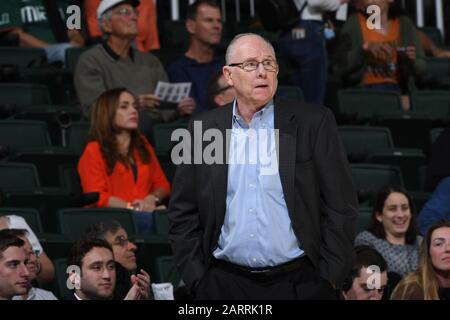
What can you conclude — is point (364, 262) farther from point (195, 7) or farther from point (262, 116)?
point (195, 7)

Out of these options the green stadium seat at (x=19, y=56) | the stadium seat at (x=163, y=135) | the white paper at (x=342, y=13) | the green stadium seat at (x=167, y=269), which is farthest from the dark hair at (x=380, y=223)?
the green stadium seat at (x=19, y=56)

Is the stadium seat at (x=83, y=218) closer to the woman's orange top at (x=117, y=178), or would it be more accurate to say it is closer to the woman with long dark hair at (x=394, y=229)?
the woman's orange top at (x=117, y=178)

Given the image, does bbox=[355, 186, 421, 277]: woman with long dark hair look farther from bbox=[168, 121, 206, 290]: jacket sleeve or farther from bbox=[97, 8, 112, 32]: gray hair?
bbox=[97, 8, 112, 32]: gray hair

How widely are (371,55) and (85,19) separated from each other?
8.09 ft

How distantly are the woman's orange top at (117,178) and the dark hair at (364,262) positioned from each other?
190 centimetres

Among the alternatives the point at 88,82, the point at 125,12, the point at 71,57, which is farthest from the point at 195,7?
the point at 88,82

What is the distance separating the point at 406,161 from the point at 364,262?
80.4 inches

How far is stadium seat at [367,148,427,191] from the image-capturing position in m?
9.69

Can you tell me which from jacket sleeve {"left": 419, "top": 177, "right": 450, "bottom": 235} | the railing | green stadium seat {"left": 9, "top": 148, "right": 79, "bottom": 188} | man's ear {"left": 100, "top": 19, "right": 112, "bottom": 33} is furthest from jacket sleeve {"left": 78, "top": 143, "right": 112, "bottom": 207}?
the railing

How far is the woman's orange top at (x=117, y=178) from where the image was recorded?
9164 mm

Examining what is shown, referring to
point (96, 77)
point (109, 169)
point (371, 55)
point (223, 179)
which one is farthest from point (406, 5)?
point (223, 179)

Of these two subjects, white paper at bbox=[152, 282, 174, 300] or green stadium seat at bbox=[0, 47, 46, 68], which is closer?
white paper at bbox=[152, 282, 174, 300]

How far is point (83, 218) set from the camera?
857cm

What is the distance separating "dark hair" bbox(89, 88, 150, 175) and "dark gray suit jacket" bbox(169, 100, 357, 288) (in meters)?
3.56
